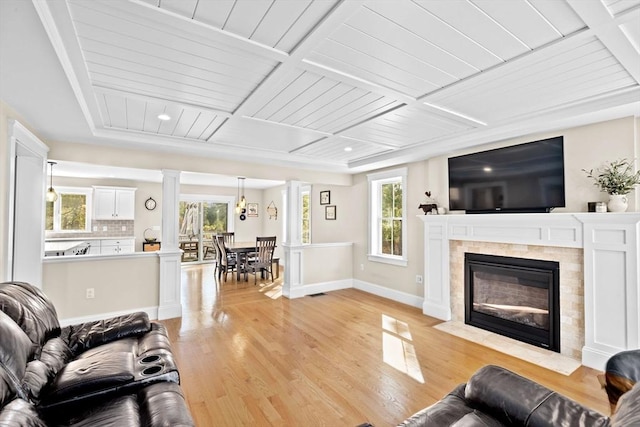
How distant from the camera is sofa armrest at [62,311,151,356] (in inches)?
80.4

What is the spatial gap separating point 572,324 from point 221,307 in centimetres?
442

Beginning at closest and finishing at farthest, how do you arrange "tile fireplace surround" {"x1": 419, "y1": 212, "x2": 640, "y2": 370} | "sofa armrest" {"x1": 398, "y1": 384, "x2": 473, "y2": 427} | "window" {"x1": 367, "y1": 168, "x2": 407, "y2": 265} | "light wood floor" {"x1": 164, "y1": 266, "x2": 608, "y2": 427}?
"sofa armrest" {"x1": 398, "y1": 384, "x2": 473, "y2": 427}
"light wood floor" {"x1": 164, "y1": 266, "x2": 608, "y2": 427}
"tile fireplace surround" {"x1": 419, "y1": 212, "x2": 640, "y2": 370}
"window" {"x1": 367, "y1": 168, "x2": 407, "y2": 265}

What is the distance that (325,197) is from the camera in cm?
692

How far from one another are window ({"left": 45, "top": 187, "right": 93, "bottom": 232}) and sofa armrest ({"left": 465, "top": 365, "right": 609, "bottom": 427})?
341 inches

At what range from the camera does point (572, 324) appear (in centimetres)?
306

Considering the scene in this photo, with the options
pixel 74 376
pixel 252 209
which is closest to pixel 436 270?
pixel 74 376

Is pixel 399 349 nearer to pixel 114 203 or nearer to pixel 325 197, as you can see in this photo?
pixel 325 197

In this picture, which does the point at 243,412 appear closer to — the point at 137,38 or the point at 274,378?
the point at 274,378

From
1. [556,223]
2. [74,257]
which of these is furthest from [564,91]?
[74,257]

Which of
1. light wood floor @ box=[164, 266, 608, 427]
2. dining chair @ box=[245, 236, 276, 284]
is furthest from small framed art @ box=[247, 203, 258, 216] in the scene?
light wood floor @ box=[164, 266, 608, 427]

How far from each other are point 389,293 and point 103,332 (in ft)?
13.8

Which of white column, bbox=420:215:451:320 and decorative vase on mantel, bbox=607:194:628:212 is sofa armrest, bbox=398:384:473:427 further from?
white column, bbox=420:215:451:320

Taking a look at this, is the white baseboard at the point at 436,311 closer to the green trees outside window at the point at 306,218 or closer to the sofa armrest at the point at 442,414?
the sofa armrest at the point at 442,414

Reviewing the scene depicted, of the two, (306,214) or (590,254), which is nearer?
(590,254)
